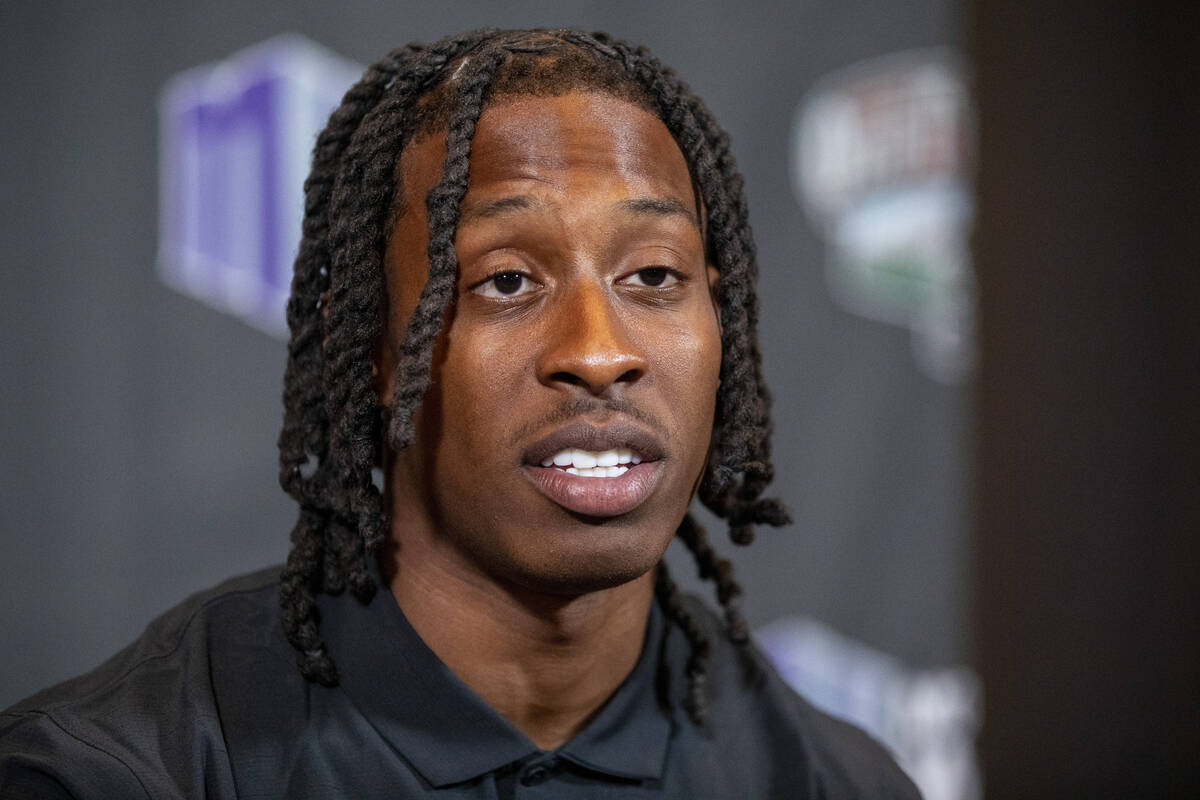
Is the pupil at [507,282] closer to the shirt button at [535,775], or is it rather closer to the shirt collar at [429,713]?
the shirt collar at [429,713]

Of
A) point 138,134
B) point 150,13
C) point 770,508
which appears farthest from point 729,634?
point 150,13

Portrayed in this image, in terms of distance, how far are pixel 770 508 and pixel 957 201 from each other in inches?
48.0

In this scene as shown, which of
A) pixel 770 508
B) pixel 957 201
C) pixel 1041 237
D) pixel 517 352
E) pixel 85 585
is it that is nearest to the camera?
pixel 517 352

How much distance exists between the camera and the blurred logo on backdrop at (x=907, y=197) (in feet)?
7.25

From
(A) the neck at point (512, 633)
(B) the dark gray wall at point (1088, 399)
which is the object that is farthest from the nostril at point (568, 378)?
(B) the dark gray wall at point (1088, 399)

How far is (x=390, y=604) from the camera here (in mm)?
1125

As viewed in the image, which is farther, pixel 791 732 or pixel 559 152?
pixel 791 732

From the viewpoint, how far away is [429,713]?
1.08 metres

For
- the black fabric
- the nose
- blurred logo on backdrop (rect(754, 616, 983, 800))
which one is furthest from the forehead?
blurred logo on backdrop (rect(754, 616, 983, 800))

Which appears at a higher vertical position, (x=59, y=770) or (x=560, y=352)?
(x=560, y=352)

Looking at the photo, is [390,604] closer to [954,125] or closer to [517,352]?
[517,352]

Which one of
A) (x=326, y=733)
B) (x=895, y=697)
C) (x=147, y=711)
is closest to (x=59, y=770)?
(x=147, y=711)

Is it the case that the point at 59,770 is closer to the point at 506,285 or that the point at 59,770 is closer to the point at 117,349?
the point at 506,285

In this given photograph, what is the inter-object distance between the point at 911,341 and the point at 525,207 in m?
1.39
